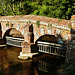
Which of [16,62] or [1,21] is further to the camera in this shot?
[1,21]

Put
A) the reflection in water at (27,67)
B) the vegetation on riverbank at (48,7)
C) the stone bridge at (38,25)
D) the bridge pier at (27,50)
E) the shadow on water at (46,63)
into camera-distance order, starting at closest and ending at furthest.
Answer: the reflection in water at (27,67)
the shadow on water at (46,63)
the stone bridge at (38,25)
the bridge pier at (27,50)
the vegetation on riverbank at (48,7)

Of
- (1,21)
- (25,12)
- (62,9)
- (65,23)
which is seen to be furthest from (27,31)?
(25,12)

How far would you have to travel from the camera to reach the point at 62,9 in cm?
1470

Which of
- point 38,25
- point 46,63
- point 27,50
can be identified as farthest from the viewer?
point 27,50

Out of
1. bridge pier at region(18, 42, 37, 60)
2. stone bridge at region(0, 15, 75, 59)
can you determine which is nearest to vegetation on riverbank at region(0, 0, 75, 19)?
stone bridge at region(0, 15, 75, 59)

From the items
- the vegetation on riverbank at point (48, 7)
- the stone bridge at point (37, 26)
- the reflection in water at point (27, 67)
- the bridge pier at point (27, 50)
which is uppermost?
the vegetation on riverbank at point (48, 7)

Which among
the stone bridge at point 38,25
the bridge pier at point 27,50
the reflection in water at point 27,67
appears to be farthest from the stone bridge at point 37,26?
the reflection in water at point 27,67

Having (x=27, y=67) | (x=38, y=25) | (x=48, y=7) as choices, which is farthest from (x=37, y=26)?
(x=48, y=7)

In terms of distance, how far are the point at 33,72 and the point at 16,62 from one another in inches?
88.3

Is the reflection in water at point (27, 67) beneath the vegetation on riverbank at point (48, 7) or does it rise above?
beneath

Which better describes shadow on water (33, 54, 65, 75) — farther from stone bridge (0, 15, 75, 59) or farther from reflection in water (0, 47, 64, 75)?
stone bridge (0, 15, 75, 59)

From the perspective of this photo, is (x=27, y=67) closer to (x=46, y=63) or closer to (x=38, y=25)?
(x=46, y=63)

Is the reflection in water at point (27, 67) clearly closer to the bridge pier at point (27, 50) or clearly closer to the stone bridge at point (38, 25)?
the bridge pier at point (27, 50)

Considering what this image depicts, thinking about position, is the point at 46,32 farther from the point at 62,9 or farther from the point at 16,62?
the point at 62,9
